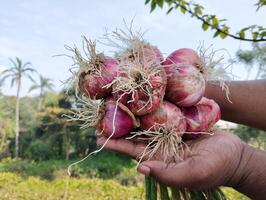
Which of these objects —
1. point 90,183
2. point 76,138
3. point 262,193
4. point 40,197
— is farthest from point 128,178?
point 262,193

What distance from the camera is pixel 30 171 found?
18328mm

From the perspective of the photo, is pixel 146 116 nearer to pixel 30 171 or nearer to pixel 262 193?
pixel 262 193

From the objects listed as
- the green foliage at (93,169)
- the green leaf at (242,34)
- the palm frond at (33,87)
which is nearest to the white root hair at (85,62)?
the green leaf at (242,34)

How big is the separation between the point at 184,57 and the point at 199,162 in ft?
0.98

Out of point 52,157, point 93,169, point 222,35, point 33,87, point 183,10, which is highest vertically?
point 183,10

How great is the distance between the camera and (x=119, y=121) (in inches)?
52.9

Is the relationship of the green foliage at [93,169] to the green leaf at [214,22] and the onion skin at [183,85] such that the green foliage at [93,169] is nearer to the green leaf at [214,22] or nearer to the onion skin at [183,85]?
the green leaf at [214,22]

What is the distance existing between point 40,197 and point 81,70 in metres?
7.77

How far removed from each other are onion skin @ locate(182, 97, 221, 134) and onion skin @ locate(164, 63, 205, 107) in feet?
0.08

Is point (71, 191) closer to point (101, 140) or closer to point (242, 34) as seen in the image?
point (242, 34)

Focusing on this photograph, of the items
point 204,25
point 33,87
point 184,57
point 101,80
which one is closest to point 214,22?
point 204,25

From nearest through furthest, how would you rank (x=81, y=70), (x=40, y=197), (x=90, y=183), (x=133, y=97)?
1. (x=133, y=97)
2. (x=81, y=70)
3. (x=40, y=197)
4. (x=90, y=183)

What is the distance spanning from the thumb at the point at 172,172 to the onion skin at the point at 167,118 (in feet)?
0.36

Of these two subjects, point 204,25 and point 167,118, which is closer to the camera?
point 167,118
